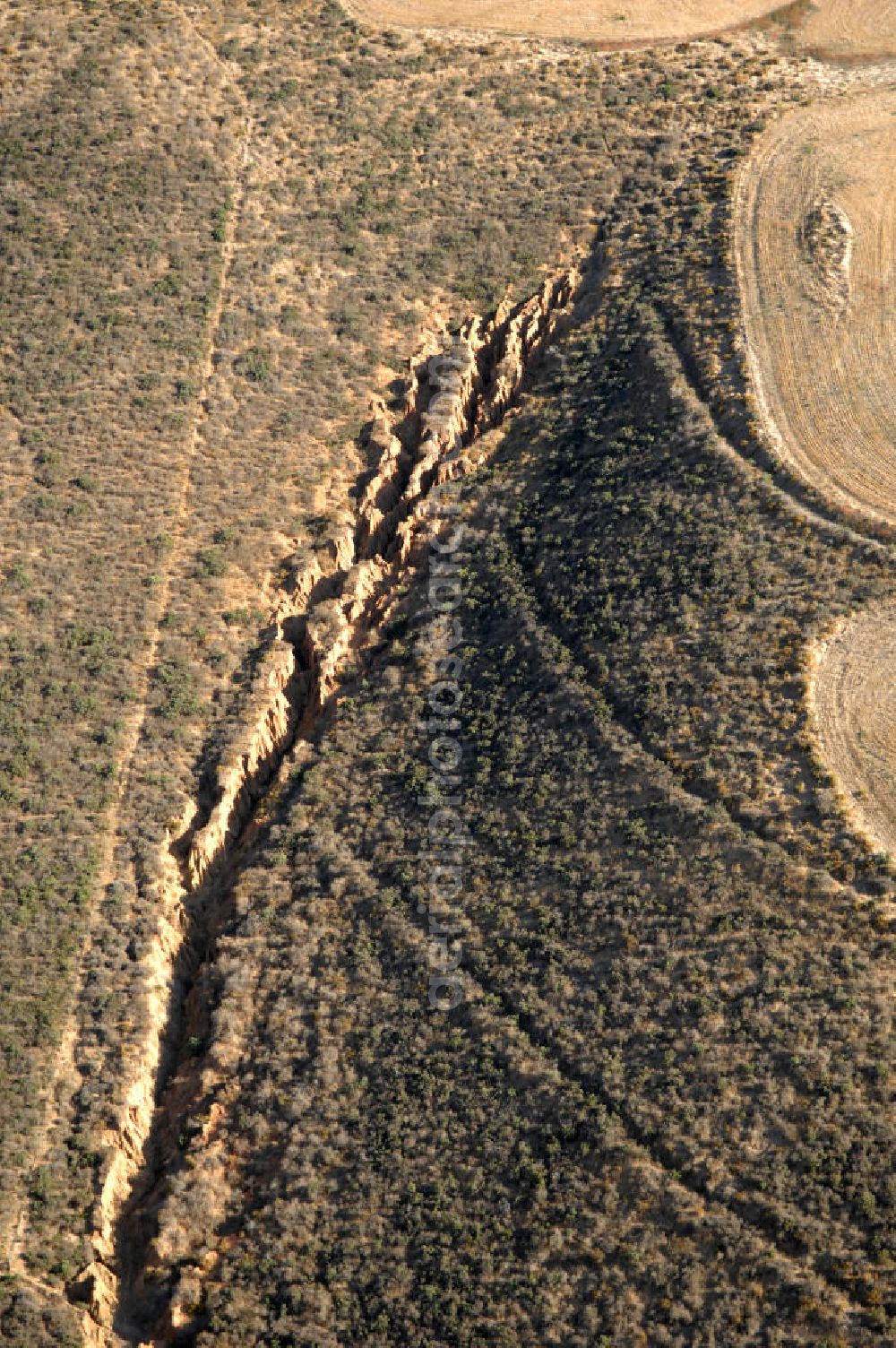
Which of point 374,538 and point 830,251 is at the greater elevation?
point 830,251

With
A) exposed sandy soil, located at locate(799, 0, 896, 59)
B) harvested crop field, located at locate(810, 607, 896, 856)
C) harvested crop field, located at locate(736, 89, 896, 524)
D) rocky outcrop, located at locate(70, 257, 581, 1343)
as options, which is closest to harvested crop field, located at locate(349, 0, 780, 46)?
exposed sandy soil, located at locate(799, 0, 896, 59)

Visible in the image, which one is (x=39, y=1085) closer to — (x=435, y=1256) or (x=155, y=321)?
(x=435, y=1256)

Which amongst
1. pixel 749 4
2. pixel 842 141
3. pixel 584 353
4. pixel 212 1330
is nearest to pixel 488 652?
pixel 584 353

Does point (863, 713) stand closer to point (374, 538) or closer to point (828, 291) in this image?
point (828, 291)

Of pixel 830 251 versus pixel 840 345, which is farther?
pixel 830 251

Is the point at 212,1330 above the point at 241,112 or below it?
below

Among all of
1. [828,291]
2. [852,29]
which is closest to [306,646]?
[828,291]

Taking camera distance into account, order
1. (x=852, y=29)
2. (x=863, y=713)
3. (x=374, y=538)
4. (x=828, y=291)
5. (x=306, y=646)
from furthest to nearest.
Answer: (x=852, y=29)
(x=374, y=538)
(x=828, y=291)
(x=306, y=646)
(x=863, y=713)

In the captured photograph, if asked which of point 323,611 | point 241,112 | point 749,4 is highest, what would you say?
point 749,4
